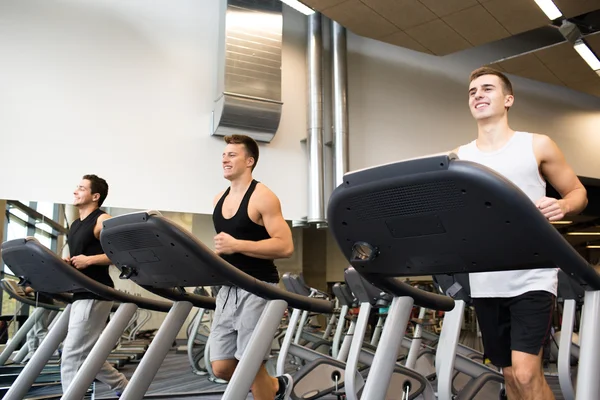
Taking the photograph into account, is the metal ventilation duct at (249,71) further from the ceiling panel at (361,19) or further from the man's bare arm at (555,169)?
the man's bare arm at (555,169)

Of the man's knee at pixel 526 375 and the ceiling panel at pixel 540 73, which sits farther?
the ceiling panel at pixel 540 73

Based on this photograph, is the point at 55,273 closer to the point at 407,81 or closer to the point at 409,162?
the point at 409,162

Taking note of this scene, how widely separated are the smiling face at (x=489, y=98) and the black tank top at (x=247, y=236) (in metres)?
1.06

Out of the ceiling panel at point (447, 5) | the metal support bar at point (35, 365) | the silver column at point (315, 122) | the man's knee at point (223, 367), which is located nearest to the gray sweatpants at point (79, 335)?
the metal support bar at point (35, 365)

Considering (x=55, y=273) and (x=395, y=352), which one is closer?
(x=395, y=352)

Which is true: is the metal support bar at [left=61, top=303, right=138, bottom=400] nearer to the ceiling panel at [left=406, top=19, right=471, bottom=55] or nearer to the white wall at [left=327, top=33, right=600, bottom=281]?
the white wall at [left=327, top=33, right=600, bottom=281]

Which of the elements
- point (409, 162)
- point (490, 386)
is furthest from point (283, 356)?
point (409, 162)

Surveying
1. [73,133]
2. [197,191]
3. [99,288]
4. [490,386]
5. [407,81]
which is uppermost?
[407,81]

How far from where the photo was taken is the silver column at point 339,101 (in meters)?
7.08

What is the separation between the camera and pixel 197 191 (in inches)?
260

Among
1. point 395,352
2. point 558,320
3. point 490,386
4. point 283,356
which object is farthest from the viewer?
point 558,320

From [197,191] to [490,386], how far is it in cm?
434

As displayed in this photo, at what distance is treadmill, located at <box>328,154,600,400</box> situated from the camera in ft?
3.61

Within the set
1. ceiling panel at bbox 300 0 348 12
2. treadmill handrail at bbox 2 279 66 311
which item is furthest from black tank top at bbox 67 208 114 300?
ceiling panel at bbox 300 0 348 12
